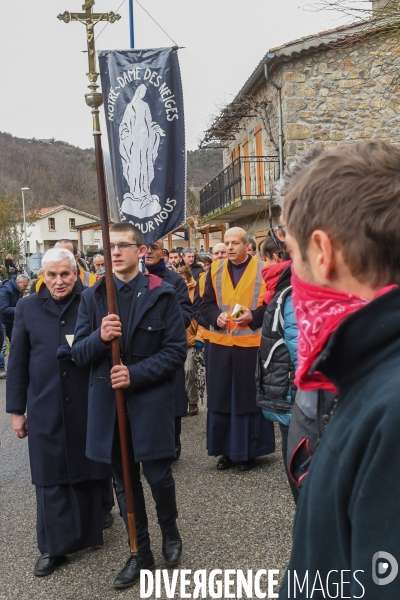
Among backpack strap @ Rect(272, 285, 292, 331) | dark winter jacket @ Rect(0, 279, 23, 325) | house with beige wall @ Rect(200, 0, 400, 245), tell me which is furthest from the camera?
house with beige wall @ Rect(200, 0, 400, 245)

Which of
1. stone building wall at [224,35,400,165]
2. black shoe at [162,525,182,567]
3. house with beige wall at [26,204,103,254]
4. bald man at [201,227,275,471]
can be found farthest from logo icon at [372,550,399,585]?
house with beige wall at [26,204,103,254]

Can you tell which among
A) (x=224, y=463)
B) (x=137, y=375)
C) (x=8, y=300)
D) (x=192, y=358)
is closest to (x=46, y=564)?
(x=137, y=375)

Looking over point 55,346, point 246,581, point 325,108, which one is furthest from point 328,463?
point 325,108

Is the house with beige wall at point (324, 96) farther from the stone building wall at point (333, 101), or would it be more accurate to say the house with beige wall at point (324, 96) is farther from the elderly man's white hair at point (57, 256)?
the elderly man's white hair at point (57, 256)

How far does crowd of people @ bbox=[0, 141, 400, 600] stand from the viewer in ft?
3.37

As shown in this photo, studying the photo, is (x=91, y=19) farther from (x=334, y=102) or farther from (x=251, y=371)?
(x=334, y=102)

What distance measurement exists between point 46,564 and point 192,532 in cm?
97

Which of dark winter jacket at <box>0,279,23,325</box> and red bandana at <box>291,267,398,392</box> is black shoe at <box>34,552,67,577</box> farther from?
dark winter jacket at <box>0,279,23,325</box>

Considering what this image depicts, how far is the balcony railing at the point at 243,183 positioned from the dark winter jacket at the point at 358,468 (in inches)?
535

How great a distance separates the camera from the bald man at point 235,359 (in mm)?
5359

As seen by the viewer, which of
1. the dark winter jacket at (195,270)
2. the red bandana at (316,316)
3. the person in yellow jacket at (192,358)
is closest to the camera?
the red bandana at (316,316)

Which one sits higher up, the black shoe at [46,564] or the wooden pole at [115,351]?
the wooden pole at [115,351]

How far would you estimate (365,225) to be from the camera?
1087 mm

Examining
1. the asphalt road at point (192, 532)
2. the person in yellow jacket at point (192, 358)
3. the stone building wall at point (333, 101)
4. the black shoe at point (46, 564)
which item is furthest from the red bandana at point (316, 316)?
the stone building wall at point (333, 101)
